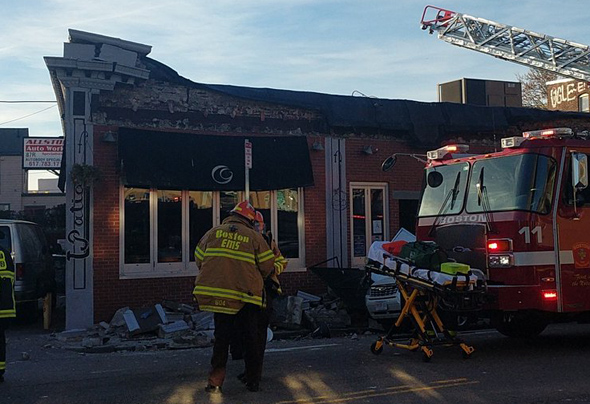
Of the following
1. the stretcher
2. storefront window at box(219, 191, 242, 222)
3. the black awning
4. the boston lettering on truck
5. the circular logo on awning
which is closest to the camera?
the stretcher

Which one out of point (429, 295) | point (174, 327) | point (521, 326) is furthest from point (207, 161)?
point (521, 326)

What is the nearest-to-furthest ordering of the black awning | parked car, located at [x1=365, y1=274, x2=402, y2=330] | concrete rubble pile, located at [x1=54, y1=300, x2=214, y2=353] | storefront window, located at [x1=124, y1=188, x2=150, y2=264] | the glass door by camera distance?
parked car, located at [x1=365, y1=274, x2=402, y2=330] → concrete rubble pile, located at [x1=54, y1=300, x2=214, y2=353] → the black awning → storefront window, located at [x1=124, y1=188, x2=150, y2=264] → the glass door

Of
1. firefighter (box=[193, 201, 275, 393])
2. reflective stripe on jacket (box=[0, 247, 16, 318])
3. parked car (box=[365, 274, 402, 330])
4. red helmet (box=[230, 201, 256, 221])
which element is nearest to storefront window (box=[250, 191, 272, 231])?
parked car (box=[365, 274, 402, 330])

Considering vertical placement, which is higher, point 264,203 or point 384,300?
point 264,203

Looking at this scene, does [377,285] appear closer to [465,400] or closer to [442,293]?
[442,293]

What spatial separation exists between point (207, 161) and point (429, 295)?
660 cm

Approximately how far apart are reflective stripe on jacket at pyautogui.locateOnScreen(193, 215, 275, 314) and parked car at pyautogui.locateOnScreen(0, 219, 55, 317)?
7.13 m

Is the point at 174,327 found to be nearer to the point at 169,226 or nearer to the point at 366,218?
the point at 169,226

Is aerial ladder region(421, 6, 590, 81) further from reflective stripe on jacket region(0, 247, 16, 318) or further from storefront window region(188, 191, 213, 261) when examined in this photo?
reflective stripe on jacket region(0, 247, 16, 318)

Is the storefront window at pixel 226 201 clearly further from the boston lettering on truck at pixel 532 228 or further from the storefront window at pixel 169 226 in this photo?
the boston lettering on truck at pixel 532 228

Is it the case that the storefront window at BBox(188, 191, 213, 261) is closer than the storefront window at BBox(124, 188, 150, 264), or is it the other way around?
the storefront window at BBox(124, 188, 150, 264)

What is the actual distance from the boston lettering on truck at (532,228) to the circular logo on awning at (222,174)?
18.9 feet

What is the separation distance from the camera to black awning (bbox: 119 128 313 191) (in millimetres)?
13133

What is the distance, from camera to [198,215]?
45.5ft
